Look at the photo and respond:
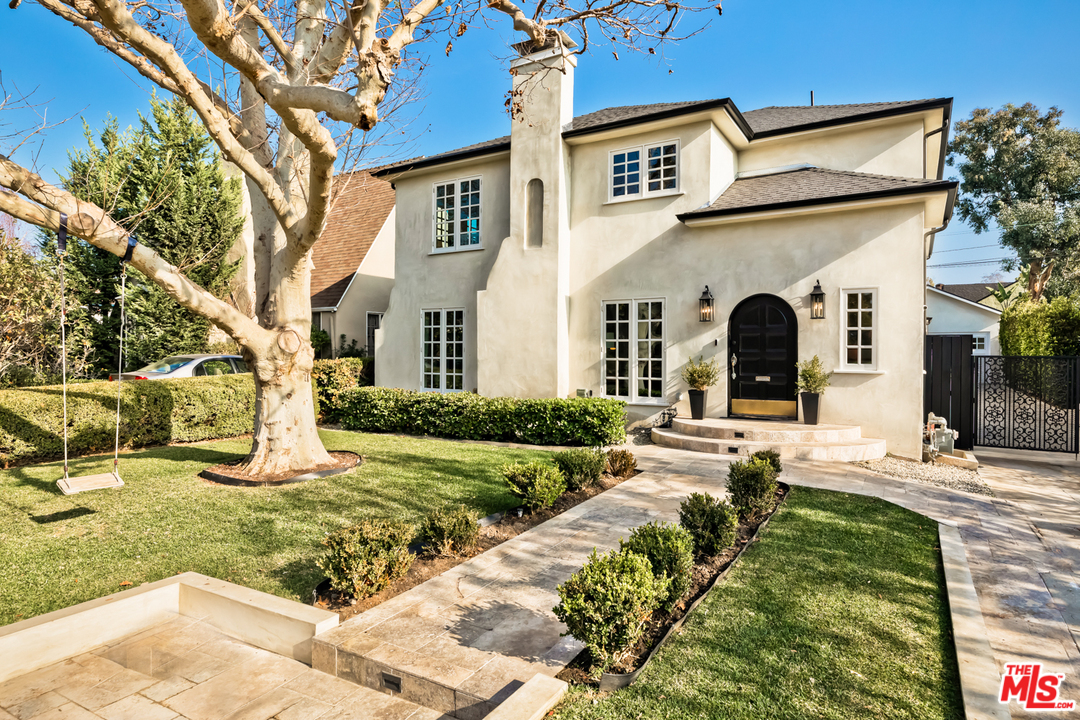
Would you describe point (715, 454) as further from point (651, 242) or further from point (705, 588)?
point (705, 588)

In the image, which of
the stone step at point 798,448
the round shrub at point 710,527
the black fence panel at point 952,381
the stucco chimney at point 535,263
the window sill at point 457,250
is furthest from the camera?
the window sill at point 457,250

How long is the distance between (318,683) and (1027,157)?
1509 inches

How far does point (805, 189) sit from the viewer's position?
11.3 meters

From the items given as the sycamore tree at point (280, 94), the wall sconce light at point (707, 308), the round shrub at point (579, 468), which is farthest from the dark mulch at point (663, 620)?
the wall sconce light at point (707, 308)

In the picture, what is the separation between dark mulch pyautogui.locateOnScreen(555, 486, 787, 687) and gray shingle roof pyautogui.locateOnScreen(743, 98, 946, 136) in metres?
10.7

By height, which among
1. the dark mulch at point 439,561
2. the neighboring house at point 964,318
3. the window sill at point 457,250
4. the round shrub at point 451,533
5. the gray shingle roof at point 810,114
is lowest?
the dark mulch at point 439,561

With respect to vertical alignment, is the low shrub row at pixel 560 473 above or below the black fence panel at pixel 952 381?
below

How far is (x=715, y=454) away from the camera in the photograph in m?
10.3

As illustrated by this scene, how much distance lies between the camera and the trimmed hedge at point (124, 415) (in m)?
9.05

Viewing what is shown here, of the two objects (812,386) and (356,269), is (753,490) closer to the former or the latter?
(812,386)

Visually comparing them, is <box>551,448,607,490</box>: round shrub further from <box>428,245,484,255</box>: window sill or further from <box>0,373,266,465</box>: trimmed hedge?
<box>428,245,484,255</box>: window sill

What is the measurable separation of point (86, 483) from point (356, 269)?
1469 cm

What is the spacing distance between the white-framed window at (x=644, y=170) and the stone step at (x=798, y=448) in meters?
5.53

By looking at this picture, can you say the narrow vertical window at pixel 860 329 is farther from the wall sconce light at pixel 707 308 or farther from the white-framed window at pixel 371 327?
the white-framed window at pixel 371 327
